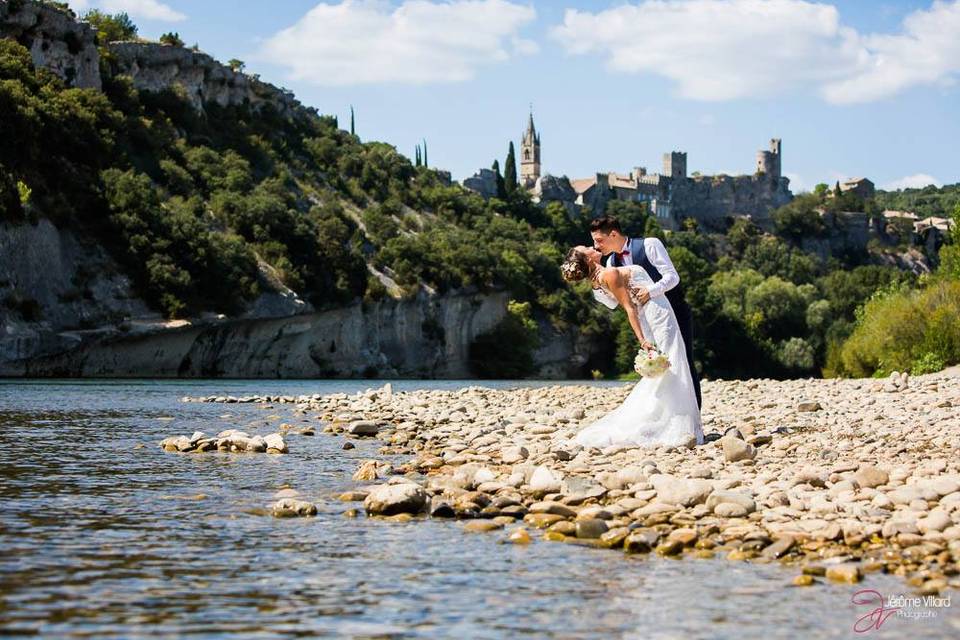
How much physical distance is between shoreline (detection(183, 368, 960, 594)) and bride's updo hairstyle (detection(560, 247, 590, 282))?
2.04m

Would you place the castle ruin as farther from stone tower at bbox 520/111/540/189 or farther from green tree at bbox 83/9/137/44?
green tree at bbox 83/9/137/44

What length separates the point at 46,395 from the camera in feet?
109

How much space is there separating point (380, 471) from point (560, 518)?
420 cm

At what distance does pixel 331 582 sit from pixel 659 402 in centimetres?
696

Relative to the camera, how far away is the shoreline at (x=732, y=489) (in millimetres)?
8820

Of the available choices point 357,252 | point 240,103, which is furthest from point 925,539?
point 240,103

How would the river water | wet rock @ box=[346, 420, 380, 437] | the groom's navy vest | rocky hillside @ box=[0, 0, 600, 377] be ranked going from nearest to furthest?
the river water, the groom's navy vest, wet rock @ box=[346, 420, 380, 437], rocky hillside @ box=[0, 0, 600, 377]

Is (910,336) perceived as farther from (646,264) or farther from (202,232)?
(202,232)

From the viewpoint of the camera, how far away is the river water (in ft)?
23.2

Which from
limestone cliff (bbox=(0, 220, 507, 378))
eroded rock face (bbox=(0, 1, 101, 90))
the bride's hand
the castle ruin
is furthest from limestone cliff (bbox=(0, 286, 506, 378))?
Result: the castle ruin

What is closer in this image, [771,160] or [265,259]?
[265,259]

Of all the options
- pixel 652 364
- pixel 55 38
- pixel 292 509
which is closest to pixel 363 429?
pixel 652 364

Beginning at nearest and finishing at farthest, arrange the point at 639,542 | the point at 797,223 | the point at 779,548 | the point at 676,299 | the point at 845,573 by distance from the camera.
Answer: the point at 845,573, the point at 779,548, the point at 639,542, the point at 676,299, the point at 797,223

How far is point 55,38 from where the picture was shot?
6562 cm
